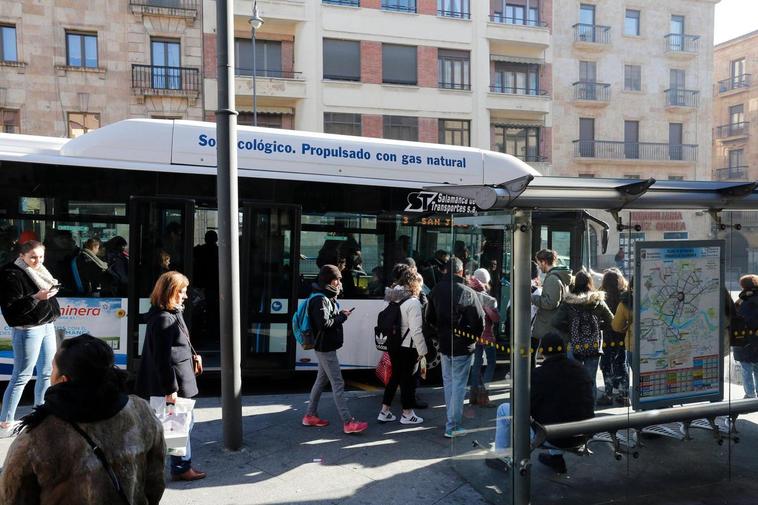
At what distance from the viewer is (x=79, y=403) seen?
2473 mm

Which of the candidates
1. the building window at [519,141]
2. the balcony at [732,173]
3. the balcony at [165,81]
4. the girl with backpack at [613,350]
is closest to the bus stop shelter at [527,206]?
the girl with backpack at [613,350]

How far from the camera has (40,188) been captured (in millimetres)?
7359

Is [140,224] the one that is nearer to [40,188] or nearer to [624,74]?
[40,188]

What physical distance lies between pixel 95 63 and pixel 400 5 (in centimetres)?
1392

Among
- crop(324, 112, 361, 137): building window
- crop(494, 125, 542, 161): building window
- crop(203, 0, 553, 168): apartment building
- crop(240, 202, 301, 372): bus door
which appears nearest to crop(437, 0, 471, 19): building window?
crop(203, 0, 553, 168): apartment building

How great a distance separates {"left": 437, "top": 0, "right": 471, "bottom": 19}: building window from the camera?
31.1m

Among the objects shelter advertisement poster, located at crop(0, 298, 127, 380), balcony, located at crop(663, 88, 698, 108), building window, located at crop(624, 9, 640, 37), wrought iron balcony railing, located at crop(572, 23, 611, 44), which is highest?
building window, located at crop(624, 9, 640, 37)

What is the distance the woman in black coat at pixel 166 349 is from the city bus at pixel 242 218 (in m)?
2.93

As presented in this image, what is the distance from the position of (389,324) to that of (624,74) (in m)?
35.8

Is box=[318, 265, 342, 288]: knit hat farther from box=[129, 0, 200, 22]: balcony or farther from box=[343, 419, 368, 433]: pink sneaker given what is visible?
box=[129, 0, 200, 22]: balcony

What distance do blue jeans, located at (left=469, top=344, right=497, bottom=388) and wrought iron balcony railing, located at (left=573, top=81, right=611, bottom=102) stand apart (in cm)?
3284

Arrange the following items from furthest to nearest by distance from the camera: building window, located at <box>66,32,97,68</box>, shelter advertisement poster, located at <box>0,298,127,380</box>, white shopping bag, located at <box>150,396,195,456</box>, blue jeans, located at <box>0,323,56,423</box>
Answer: building window, located at <box>66,32,97,68</box> → shelter advertisement poster, located at <box>0,298,127,380</box> → blue jeans, located at <box>0,323,56,423</box> → white shopping bag, located at <box>150,396,195,456</box>

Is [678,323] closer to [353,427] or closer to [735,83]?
[353,427]

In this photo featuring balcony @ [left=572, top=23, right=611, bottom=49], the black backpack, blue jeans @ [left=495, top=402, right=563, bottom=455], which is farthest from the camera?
balcony @ [left=572, top=23, right=611, bottom=49]
